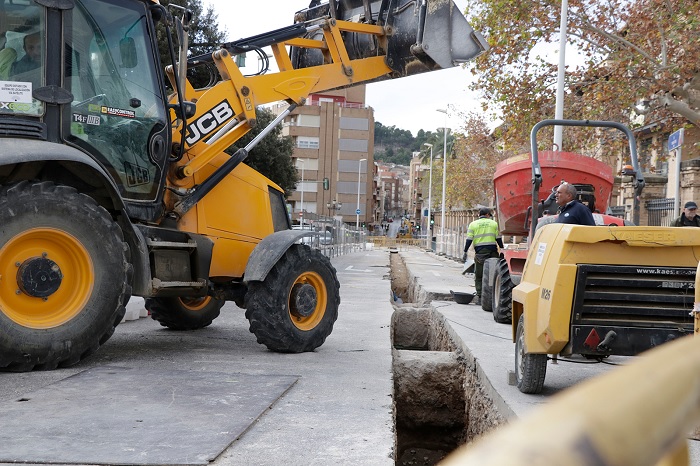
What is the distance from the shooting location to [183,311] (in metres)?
9.02

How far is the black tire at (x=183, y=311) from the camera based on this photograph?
8938 mm

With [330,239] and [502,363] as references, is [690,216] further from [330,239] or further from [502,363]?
[330,239]

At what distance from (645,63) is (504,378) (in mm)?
12959

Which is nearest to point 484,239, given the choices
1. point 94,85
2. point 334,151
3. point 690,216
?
point 690,216

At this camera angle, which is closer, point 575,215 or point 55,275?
point 55,275

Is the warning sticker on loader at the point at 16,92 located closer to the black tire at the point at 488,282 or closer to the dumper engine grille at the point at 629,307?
the dumper engine grille at the point at 629,307

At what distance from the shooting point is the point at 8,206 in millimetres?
5785

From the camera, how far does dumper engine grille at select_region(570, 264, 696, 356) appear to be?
5930mm

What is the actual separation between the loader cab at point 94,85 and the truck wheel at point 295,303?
49.5 inches

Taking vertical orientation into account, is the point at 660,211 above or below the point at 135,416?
above

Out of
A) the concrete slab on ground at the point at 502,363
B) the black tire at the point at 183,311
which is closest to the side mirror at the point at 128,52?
the black tire at the point at 183,311

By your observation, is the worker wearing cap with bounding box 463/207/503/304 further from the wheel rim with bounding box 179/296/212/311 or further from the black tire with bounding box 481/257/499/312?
the wheel rim with bounding box 179/296/212/311

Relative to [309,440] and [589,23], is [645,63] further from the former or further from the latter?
[309,440]

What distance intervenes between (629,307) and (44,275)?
4327 mm
